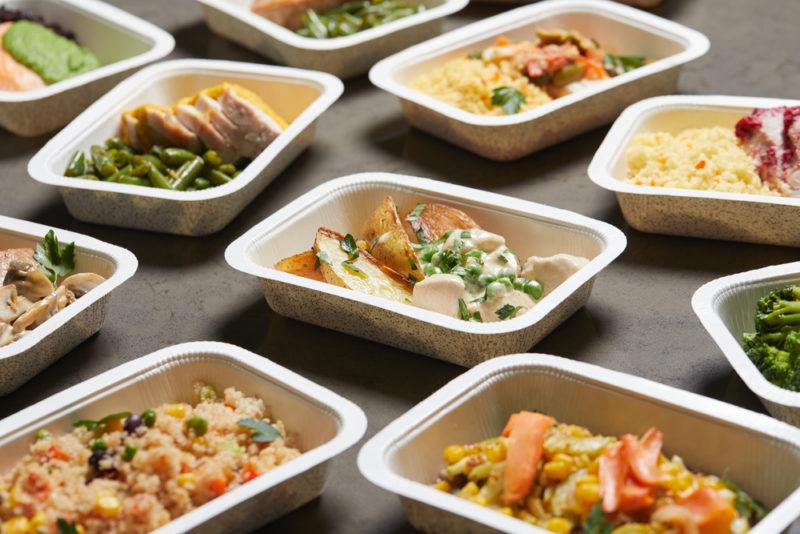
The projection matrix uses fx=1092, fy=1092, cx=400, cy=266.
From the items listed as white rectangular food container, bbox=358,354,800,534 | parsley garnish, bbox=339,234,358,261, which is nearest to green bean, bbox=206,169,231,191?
parsley garnish, bbox=339,234,358,261

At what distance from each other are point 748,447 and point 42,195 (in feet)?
10.2

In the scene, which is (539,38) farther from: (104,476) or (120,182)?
(104,476)

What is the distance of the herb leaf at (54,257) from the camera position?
3.79 metres

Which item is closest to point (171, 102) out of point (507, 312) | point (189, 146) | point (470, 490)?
point (189, 146)

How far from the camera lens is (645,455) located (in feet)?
8.84

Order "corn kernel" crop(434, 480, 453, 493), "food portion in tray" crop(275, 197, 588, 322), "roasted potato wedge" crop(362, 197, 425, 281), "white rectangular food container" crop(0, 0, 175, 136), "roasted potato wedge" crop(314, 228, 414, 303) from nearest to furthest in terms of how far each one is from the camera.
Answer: "corn kernel" crop(434, 480, 453, 493)
"food portion in tray" crop(275, 197, 588, 322)
"roasted potato wedge" crop(314, 228, 414, 303)
"roasted potato wedge" crop(362, 197, 425, 281)
"white rectangular food container" crop(0, 0, 175, 136)

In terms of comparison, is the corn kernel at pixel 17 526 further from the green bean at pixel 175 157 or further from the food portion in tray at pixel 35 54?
the food portion in tray at pixel 35 54

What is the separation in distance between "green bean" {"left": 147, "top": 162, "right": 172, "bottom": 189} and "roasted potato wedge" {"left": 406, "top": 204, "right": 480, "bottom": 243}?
1070 mm

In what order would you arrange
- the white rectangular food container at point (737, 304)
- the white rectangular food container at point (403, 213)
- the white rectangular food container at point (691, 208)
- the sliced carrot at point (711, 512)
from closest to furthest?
the sliced carrot at point (711, 512) → the white rectangular food container at point (737, 304) → the white rectangular food container at point (403, 213) → the white rectangular food container at point (691, 208)

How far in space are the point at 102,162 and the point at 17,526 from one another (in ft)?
7.03

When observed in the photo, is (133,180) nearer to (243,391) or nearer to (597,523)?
(243,391)

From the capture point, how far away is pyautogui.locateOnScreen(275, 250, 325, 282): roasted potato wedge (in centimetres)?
372

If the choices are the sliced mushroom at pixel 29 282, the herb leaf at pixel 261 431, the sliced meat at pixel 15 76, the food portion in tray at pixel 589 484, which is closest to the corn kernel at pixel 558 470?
the food portion in tray at pixel 589 484

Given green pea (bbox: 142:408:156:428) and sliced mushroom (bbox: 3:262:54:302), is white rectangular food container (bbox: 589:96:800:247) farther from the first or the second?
sliced mushroom (bbox: 3:262:54:302)
